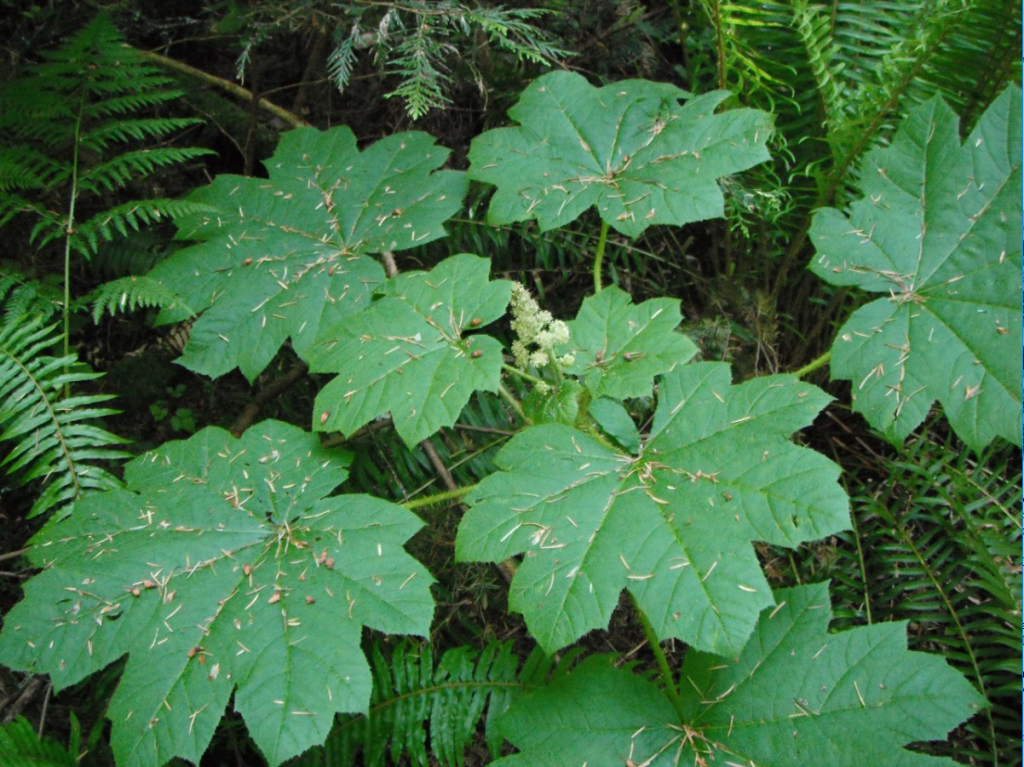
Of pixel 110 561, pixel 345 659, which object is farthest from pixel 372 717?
pixel 110 561

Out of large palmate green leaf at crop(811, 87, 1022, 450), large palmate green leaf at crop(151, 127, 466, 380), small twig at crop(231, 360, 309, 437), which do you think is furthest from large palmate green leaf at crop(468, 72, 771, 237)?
small twig at crop(231, 360, 309, 437)

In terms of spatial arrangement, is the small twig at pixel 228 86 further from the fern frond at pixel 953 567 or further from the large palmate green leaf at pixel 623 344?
the fern frond at pixel 953 567

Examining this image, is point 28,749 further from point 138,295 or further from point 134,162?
point 134,162

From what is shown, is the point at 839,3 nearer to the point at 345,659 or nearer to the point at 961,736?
the point at 961,736

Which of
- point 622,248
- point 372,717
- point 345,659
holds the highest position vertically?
point 622,248

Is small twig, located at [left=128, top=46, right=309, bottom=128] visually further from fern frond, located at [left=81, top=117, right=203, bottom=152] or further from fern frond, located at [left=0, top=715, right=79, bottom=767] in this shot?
fern frond, located at [left=0, top=715, right=79, bottom=767]

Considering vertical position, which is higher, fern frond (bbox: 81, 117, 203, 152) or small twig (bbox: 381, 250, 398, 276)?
fern frond (bbox: 81, 117, 203, 152)

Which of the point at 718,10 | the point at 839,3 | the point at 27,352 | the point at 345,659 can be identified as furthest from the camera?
the point at 839,3

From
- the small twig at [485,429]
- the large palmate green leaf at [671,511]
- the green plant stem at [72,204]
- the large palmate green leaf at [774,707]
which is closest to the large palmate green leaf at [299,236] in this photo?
the green plant stem at [72,204]
